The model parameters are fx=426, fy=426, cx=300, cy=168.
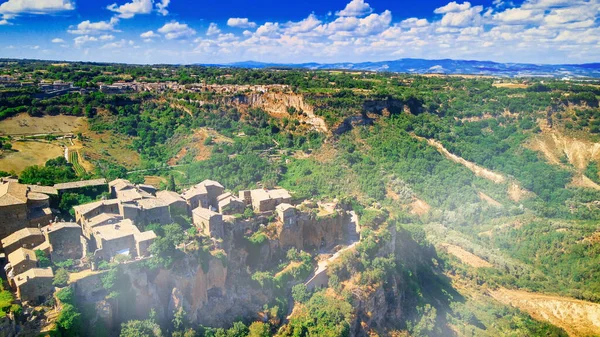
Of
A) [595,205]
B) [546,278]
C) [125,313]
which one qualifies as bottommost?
[546,278]

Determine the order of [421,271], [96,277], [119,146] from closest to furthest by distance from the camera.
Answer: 1. [96,277]
2. [421,271]
3. [119,146]

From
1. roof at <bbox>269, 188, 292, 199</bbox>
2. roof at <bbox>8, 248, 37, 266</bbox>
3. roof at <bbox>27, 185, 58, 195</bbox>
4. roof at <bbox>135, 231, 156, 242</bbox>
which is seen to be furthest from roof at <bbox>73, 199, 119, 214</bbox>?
roof at <bbox>269, 188, 292, 199</bbox>

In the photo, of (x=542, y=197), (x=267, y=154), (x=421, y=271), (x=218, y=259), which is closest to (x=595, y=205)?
(x=542, y=197)

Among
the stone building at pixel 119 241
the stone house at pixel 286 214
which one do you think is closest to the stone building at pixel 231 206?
the stone house at pixel 286 214

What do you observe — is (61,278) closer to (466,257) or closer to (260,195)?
(260,195)

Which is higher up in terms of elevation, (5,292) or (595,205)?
(5,292)

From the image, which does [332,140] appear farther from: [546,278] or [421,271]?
[546,278]

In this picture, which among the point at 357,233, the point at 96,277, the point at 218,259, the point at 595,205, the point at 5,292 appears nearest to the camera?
the point at 5,292
